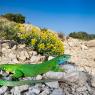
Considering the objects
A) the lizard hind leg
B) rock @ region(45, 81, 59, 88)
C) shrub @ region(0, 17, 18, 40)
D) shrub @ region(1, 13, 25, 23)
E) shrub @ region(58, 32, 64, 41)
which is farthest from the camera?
shrub @ region(1, 13, 25, 23)

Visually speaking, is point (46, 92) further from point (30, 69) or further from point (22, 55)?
point (22, 55)

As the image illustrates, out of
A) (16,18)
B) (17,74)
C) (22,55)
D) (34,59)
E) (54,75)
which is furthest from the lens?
(16,18)

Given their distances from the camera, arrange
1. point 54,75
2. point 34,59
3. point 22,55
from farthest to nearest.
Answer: point 22,55
point 34,59
point 54,75

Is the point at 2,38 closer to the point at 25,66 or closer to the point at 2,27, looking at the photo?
the point at 2,27

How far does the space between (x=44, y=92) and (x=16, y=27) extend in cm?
691

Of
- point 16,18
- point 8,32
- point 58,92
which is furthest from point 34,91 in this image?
point 16,18

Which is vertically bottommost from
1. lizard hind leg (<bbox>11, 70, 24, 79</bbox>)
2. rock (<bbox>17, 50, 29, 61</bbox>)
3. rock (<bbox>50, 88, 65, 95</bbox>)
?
rock (<bbox>50, 88, 65, 95</bbox>)

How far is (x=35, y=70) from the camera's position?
27.8 ft

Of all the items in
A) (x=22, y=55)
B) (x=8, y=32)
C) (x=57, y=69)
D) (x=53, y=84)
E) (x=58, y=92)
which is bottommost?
(x=58, y=92)

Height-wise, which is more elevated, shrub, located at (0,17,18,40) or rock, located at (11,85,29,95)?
shrub, located at (0,17,18,40)

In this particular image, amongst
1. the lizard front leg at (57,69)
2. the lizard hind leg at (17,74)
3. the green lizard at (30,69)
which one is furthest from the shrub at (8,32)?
the lizard hind leg at (17,74)

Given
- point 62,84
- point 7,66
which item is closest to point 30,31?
point 7,66

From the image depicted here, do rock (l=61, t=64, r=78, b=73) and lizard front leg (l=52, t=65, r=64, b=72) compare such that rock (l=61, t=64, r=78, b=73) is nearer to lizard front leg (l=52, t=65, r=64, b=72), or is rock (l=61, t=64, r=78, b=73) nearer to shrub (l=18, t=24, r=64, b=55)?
lizard front leg (l=52, t=65, r=64, b=72)

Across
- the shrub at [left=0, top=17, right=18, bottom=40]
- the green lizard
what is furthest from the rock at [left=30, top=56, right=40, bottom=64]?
the green lizard
